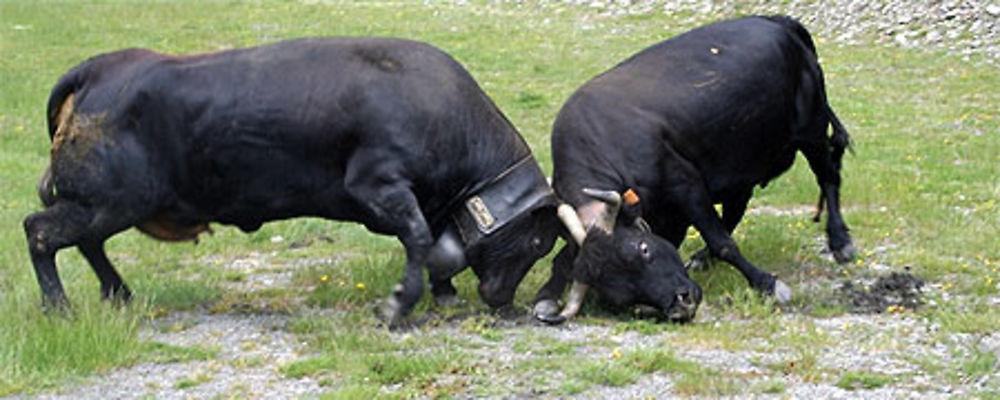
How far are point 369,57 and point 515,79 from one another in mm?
12878

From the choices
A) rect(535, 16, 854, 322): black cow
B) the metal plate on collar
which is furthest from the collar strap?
rect(535, 16, 854, 322): black cow

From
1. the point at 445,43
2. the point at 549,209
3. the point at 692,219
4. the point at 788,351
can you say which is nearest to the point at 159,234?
the point at 549,209

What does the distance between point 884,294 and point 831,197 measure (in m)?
1.88

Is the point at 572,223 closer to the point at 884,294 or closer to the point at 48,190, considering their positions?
the point at 884,294

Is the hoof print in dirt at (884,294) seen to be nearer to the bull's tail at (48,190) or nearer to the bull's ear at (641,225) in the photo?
the bull's ear at (641,225)

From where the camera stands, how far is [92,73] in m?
8.55

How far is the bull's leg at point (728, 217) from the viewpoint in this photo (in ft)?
32.8

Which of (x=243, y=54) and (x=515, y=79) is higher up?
(x=243, y=54)

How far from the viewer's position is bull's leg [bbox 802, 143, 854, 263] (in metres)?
10.2

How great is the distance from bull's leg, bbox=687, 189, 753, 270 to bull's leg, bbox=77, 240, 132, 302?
3.93m

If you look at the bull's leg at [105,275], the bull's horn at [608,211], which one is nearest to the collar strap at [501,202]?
the bull's horn at [608,211]

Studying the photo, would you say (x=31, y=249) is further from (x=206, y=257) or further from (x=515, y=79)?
(x=515, y=79)

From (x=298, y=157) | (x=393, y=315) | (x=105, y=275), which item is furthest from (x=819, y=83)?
(x=105, y=275)

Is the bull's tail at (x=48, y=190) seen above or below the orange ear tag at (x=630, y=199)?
above
